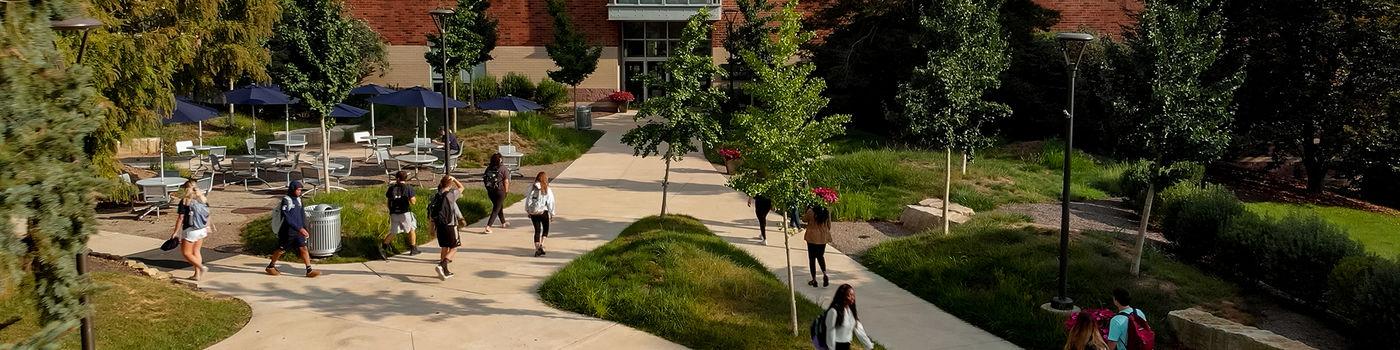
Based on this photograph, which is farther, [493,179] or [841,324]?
[493,179]

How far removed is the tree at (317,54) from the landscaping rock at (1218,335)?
14028 mm

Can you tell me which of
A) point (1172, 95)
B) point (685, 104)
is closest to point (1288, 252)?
point (1172, 95)

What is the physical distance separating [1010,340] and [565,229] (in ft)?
25.5

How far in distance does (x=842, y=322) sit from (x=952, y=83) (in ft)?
26.7

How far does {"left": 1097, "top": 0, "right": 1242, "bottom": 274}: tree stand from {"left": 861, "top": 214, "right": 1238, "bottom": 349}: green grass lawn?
67 cm

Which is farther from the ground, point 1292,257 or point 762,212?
point 762,212

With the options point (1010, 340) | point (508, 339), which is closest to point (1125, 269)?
point (1010, 340)

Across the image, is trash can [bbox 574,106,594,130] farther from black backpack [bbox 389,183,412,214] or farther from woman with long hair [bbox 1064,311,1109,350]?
woman with long hair [bbox 1064,311,1109,350]

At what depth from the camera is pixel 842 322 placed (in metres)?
8.88

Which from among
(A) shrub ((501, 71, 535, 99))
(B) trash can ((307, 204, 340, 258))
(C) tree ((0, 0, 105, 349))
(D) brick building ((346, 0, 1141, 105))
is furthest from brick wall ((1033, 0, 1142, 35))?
(C) tree ((0, 0, 105, 349))

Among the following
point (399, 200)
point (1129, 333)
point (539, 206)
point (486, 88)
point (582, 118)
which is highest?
point (486, 88)

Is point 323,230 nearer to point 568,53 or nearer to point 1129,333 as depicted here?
point 1129,333

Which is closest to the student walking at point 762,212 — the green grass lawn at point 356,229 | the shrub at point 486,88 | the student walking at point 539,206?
the student walking at point 539,206

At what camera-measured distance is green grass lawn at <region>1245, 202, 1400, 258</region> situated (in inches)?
692
